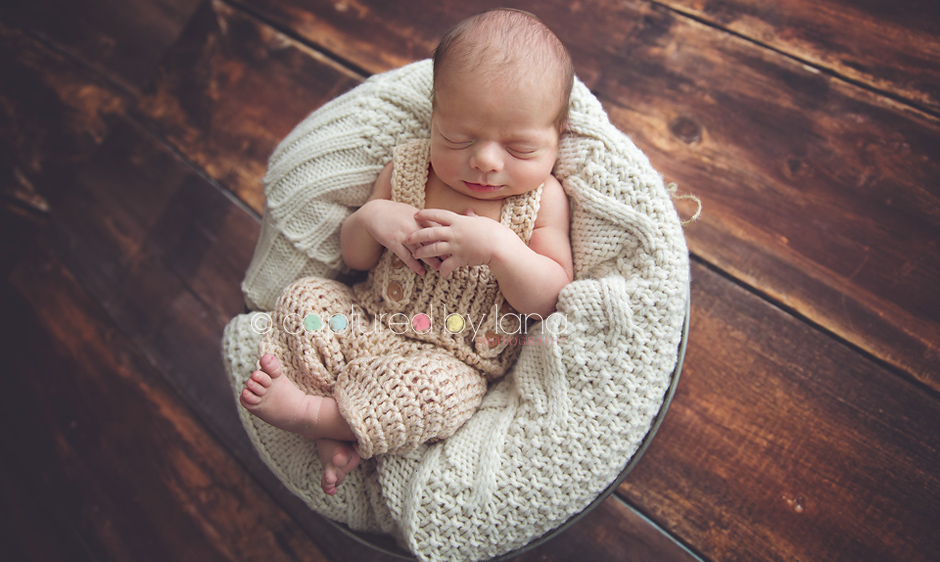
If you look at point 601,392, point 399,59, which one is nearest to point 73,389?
point 399,59

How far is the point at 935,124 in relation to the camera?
118 centimetres

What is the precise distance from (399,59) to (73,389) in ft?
3.65

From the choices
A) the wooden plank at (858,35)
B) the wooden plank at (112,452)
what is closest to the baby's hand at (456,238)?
the wooden plank at (112,452)

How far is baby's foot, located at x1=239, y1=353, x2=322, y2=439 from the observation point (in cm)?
86


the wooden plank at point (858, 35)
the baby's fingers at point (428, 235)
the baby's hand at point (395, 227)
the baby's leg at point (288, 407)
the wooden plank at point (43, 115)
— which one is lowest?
the wooden plank at point (43, 115)

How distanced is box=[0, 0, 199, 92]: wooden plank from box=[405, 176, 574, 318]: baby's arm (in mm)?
1127

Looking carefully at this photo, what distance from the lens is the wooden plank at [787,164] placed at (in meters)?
1.13

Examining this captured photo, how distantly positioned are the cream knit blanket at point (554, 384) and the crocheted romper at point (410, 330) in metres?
0.05

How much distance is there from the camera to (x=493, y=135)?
0.85m

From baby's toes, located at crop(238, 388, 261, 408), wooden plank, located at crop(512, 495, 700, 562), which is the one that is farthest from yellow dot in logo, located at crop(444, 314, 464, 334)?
wooden plank, located at crop(512, 495, 700, 562)

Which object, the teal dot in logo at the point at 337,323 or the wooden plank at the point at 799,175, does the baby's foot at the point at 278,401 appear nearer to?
the teal dot in logo at the point at 337,323

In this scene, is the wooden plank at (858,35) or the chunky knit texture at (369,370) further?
the wooden plank at (858,35)

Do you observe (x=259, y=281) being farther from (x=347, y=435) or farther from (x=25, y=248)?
(x=25, y=248)

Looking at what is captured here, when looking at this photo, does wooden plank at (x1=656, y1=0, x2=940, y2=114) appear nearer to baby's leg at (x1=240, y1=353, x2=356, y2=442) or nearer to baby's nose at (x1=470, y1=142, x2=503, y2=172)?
baby's nose at (x1=470, y1=142, x2=503, y2=172)
